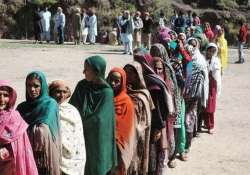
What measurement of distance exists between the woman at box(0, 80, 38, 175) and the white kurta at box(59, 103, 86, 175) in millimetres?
610

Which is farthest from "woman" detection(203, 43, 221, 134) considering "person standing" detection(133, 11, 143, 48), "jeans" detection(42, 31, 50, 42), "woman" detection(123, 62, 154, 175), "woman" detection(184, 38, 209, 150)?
"jeans" detection(42, 31, 50, 42)

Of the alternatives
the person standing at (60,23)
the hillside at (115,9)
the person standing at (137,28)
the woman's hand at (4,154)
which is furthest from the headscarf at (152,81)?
the hillside at (115,9)

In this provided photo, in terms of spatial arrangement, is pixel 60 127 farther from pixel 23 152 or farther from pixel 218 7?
pixel 218 7

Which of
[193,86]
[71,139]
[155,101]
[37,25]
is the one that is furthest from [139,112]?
[37,25]

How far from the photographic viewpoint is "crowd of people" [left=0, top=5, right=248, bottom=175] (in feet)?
16.0

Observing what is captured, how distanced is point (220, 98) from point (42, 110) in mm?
10123

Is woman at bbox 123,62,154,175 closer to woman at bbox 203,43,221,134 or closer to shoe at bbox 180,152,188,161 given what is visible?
shoe at bbox 180,152,188,161

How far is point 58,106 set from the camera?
5.25 meters

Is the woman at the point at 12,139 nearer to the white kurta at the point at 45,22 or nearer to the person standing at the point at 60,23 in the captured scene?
the person standing at the point at 60,23

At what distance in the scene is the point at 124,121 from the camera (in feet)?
20.4

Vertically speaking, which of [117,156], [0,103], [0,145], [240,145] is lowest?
[240,145]

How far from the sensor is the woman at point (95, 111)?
5.79m

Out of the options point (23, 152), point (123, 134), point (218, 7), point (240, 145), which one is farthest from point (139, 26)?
point (23, 152)

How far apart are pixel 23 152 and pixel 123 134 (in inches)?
63.8
